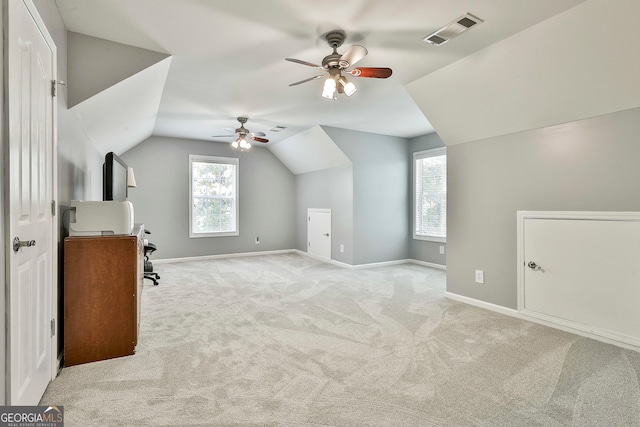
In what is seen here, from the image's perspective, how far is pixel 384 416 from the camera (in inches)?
67.4

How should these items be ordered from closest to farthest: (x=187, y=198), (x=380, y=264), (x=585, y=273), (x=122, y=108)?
(x=585, y=273)
(x=122, y=108)
(x=380, y=264)
(x=187, y=198)

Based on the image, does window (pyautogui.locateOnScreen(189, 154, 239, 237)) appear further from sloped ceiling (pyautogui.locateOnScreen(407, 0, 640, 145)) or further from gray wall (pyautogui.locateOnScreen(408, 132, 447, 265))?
sloped ceiling (pyautogui.locateOnScreen(407, 0, 640, 145))

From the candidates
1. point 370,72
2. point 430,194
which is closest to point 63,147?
point 370,72

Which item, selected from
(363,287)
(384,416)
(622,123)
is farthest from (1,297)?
(622,123)

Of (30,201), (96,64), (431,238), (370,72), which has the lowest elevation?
(431,238)

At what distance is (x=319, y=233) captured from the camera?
21.9ft

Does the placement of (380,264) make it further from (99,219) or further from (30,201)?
(30,201)

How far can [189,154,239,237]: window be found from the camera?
21.6 ft

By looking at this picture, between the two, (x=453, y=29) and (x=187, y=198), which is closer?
(x=453, y=29)

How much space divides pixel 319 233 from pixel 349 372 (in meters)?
4.54

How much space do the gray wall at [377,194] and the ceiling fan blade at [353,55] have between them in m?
2.92

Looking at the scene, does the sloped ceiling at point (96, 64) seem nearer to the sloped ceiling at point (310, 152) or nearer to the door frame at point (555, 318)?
the sloped ceiling at point (310, 152)

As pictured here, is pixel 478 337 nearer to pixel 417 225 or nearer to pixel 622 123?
pixel 622 123

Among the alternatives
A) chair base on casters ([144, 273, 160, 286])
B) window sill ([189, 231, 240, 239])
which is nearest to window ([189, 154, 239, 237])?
window sill ([189, 231, 240, 239])
